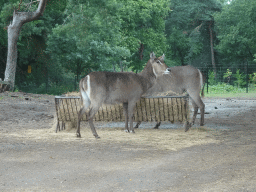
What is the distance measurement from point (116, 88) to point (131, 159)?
2.99 m

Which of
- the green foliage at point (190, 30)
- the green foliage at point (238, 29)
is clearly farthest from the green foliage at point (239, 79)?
the green foliage at point (190, 30)

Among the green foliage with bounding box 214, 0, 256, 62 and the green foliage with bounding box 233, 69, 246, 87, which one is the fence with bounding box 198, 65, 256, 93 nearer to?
the green foliage with bounding box 233, 69, 246, 87

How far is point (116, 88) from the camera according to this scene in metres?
9.06

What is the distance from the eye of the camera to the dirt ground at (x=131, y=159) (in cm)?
493

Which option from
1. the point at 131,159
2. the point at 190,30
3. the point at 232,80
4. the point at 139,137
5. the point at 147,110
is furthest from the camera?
the point at 190,30

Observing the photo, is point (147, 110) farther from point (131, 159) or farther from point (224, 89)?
point (224, 89)

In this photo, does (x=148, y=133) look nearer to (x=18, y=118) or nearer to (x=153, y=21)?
(x=18, y=118)

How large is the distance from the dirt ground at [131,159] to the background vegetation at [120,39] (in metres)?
11.9

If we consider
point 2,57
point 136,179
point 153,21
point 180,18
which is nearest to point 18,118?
point 136,179

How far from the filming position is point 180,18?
4725 cm

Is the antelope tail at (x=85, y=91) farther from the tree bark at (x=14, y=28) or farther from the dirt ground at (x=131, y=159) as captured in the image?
the tree bark at (x=14, y=28)

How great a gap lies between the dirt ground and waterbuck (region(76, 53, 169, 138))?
0.63m

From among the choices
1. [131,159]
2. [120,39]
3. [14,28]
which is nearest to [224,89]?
[120,39]

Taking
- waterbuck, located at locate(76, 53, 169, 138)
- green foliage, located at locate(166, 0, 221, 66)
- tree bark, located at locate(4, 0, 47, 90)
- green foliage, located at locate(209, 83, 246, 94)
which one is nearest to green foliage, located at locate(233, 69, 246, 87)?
green foliage, located at locate(209, 83, 246, 94)
